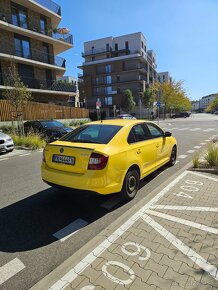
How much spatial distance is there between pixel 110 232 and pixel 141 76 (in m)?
61.1

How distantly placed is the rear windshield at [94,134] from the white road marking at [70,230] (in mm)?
1497

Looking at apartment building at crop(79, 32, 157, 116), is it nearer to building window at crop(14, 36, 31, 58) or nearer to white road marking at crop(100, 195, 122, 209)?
building window at crop(14, 36, 31, 58)

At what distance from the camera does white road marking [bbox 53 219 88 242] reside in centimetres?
360

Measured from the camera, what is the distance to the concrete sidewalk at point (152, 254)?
2554 millimetres

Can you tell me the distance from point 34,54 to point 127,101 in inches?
1204

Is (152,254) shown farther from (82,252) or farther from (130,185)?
(130,185)

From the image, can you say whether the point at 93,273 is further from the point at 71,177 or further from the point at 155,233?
the point at 71,177

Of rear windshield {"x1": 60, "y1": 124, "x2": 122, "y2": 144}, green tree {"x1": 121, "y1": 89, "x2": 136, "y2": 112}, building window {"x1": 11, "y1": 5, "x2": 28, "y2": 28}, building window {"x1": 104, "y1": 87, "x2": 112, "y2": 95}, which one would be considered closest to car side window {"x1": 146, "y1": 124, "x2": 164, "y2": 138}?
→ rear windshield {"x1": 60, "y1": 124, "x2": 122, "y2": 144}

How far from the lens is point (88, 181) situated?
411 centimetres

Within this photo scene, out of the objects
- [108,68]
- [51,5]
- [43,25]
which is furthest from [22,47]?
[108,68]

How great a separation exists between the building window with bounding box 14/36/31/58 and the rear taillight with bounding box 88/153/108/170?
81.8 ft

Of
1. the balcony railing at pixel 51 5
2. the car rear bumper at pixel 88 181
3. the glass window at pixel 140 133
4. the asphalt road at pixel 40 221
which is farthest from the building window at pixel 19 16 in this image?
the car rear bumper at pixel 88 181

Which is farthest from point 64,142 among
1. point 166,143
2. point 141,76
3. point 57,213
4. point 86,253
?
point 141,76

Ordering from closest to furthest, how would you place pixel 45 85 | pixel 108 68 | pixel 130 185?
pixel 130 185, pixel 45 85, pixel 108 68
